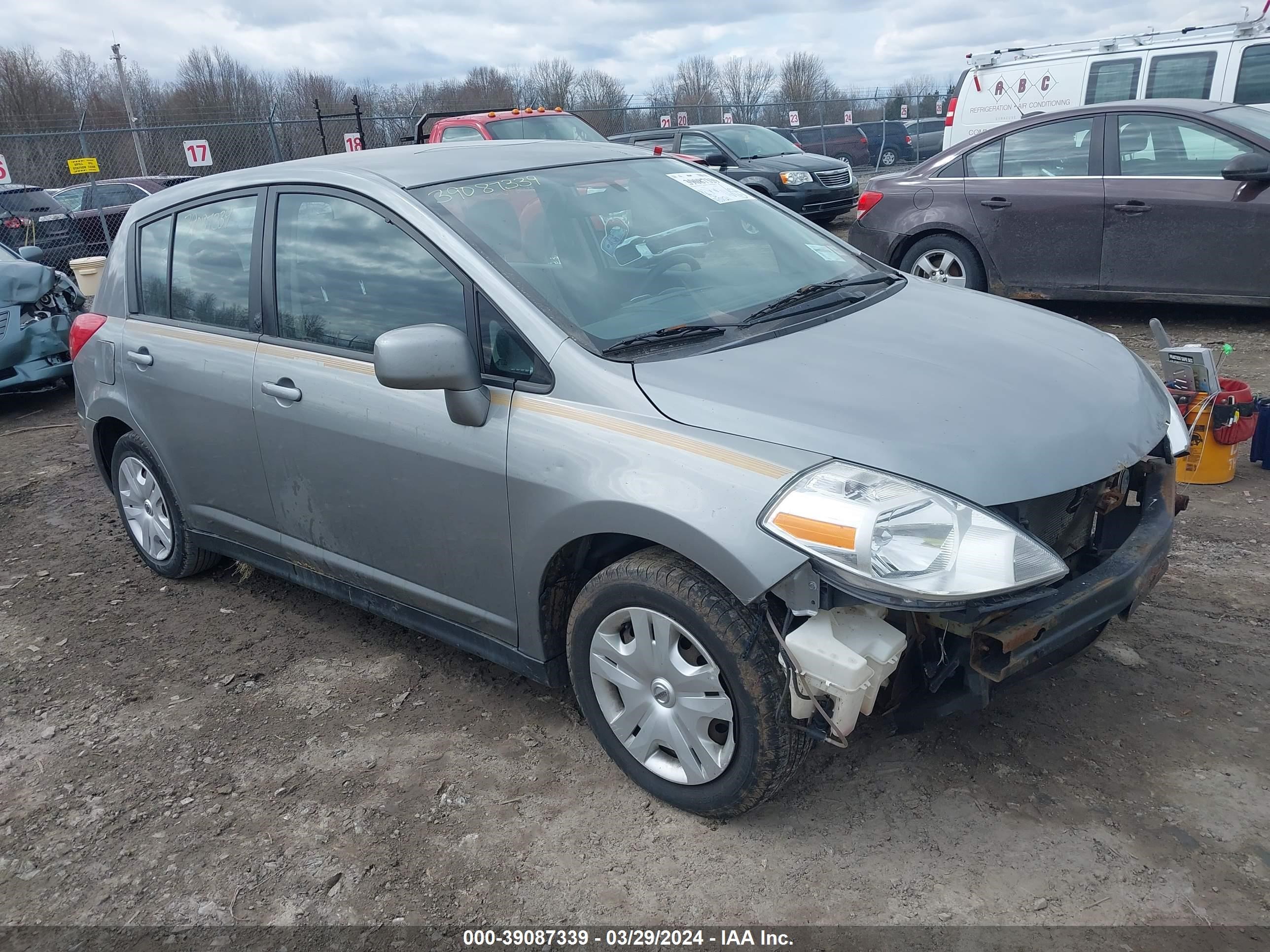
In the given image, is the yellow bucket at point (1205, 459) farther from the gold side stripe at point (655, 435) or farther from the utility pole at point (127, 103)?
the utility pole at point (127, 103)

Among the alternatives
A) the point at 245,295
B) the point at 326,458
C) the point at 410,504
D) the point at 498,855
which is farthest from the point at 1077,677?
the point at 245,295

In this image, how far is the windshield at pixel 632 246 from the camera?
2.97 meters

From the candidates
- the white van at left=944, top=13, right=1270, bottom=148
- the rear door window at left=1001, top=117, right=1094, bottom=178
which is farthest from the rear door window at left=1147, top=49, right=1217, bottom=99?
the rear door window at left=1001, top=117, right=1094, bottom=178

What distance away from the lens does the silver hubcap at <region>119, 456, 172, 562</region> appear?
4.46 m

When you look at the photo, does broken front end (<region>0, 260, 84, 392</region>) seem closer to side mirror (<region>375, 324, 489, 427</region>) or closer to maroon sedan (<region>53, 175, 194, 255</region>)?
maroon sedan (<region>53, 175, 194, 255</region>)

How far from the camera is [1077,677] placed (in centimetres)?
326

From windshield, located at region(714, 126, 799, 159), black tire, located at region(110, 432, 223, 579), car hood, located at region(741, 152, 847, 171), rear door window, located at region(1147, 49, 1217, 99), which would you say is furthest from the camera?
windshield, located at region(714, 126, 799, 159)

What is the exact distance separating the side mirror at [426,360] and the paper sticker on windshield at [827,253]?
4.92 ft

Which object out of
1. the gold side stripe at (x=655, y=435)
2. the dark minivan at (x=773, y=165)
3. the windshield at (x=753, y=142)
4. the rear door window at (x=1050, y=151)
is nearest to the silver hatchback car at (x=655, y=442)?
the gold side stripe at (x=655, y=435)

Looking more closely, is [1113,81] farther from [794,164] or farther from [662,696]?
[662,696]

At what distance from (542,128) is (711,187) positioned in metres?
8.76

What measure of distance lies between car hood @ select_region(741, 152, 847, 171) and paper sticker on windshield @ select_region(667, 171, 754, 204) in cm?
1065

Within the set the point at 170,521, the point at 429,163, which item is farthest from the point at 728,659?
the point at 170,521

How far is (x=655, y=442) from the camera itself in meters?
2.56
